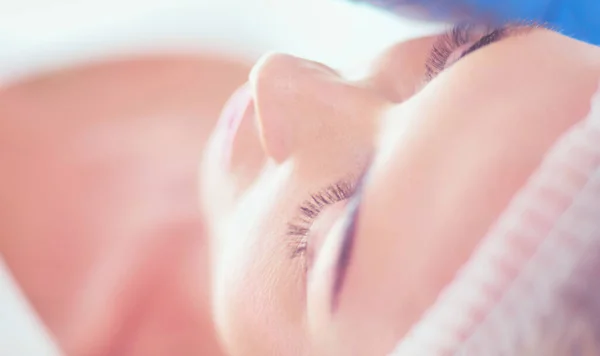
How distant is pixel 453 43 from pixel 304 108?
0.14 metres

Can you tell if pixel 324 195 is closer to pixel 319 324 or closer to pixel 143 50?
pixel 319 324

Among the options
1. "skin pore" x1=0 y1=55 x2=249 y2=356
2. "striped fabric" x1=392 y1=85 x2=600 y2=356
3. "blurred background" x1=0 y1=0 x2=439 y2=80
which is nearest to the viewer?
"striped fabric" x1=392 y1=85 x2=600 y2=356

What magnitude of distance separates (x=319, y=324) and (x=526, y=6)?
1.32 ft


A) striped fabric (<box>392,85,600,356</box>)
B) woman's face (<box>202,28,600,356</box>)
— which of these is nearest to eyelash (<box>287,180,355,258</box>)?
woman's face (<box>202,28,600,356</box>)

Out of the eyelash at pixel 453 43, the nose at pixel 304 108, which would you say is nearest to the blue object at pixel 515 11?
the eyelash at pixel 453 43

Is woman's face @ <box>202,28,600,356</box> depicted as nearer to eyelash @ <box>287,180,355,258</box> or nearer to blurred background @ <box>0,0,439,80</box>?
eyelash @ <box>287,180,355,258</box>

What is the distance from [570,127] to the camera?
1.44 ft

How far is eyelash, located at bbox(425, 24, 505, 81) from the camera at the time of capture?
51cm

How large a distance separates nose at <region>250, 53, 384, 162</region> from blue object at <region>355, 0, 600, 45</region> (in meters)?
0.15

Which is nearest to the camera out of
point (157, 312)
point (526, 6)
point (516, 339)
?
point (516, 339)

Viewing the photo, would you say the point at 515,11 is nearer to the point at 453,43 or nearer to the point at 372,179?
the point at 453,43

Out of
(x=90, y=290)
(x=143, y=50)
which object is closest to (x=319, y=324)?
(x=90, y=290)

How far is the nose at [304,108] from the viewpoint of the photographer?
0.50 metres

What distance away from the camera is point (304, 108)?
1.67 feet
